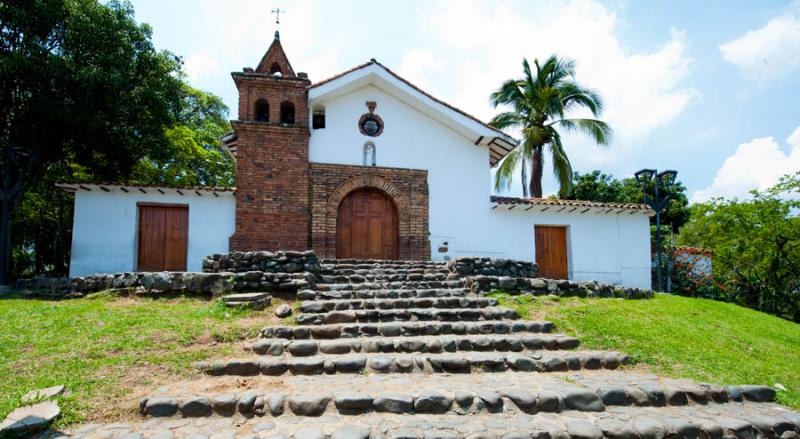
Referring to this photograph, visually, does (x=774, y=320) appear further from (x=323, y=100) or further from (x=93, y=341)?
(x=93, y=341)

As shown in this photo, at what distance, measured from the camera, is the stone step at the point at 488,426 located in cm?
350

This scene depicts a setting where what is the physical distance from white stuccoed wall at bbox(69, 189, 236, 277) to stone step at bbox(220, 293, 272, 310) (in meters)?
4.37

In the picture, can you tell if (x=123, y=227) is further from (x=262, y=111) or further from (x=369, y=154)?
(x=369, y=154)

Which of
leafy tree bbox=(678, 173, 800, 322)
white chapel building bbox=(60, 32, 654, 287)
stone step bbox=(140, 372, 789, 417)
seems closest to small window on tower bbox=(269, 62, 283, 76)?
white chapel building bbox=(60, 32, 654, 287)

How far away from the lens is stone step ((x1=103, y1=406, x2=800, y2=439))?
350cm

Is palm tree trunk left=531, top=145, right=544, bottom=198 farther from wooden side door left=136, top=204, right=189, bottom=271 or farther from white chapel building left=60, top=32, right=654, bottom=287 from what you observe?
wooden side door left=136, top=204, right=189, bottom=271

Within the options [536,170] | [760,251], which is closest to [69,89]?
[536,170]

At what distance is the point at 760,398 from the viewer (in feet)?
15.6

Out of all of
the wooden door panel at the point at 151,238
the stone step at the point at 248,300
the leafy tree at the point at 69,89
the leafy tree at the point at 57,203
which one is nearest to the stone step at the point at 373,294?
the stone step at the point at 248,300

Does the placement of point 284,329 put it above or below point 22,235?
below

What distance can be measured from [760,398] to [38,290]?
1216cm

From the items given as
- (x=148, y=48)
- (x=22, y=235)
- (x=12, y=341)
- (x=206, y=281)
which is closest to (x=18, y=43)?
(x=148, y=48)

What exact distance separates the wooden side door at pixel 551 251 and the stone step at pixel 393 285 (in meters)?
5.55

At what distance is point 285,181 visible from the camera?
11070mm
